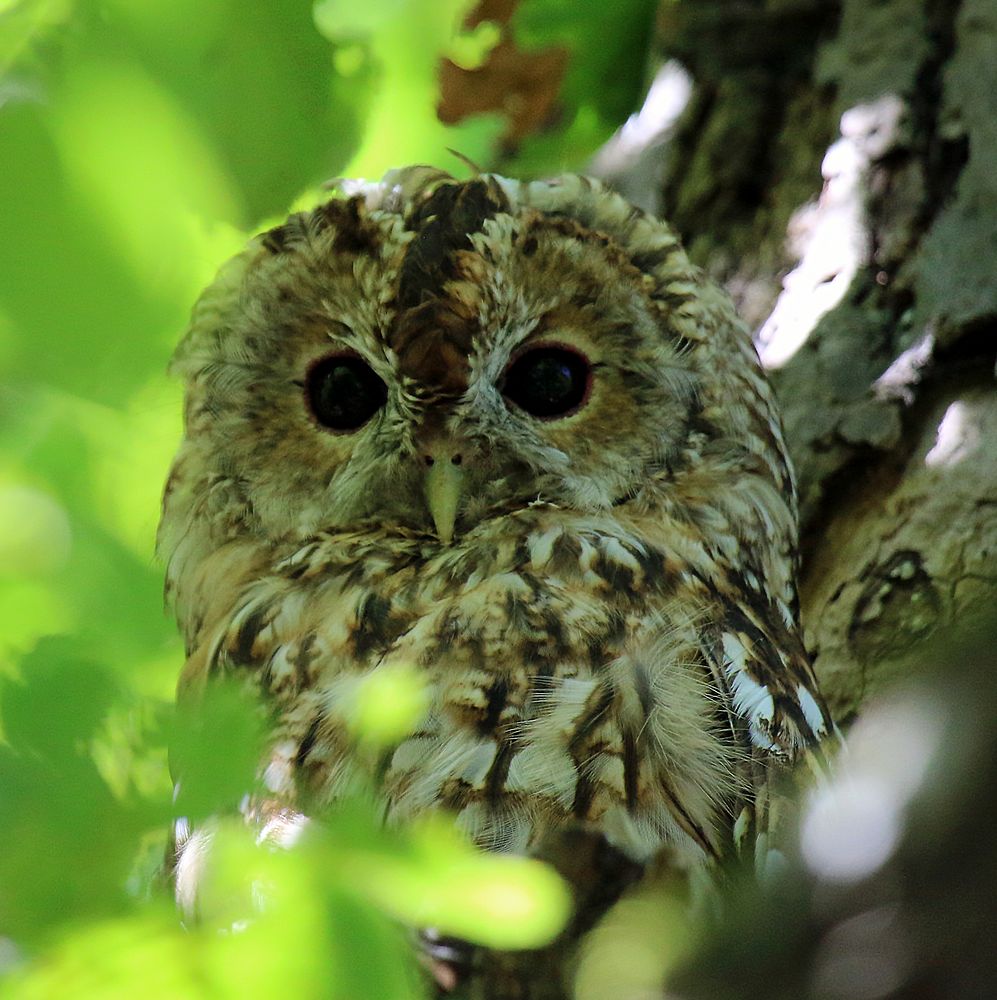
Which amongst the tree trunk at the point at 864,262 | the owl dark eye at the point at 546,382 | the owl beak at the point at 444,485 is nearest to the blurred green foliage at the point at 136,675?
the owl beak at the point at 444,485

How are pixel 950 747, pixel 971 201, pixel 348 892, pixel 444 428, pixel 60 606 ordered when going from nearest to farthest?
pixel 950 747
pixel 348 892
pixel 60 606
pixel 444 428
pixel 971 201

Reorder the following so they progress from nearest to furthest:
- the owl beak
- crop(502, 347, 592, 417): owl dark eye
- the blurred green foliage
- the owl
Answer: the blurred green foliage, the owl, the owl beak, crop(502, 347, 592, 417): owl dark eye

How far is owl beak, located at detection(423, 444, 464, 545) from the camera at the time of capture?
219 cm

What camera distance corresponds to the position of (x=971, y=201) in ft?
8.65

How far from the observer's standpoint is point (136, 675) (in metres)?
1.04

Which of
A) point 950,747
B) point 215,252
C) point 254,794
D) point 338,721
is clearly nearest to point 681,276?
point 338,721

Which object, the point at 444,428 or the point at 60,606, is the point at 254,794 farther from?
the point at 444,428

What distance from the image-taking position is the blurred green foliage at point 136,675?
32.2 inches

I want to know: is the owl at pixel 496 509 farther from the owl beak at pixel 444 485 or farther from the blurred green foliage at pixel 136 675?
the blurred green foliage at pixel 136 675

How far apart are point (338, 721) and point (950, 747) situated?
1.27 metres

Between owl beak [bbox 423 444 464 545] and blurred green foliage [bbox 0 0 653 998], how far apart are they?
118cm

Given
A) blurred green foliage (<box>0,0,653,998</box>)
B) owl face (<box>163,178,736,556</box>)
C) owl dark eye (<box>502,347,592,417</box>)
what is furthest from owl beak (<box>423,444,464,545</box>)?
blurred green foliage (<box>0,0,653,998</box>)

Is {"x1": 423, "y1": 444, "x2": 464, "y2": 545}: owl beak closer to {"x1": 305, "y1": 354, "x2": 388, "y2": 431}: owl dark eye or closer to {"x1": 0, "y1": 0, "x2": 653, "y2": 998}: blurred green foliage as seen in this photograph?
{"x1": 305, "y1": 354, "x2": 388, "y2": 431}: owl dark eye

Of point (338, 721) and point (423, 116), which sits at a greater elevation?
point (423, 116)
